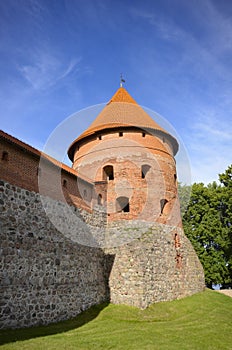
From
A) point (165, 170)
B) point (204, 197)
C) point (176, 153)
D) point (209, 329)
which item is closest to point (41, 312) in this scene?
point (209, 329)

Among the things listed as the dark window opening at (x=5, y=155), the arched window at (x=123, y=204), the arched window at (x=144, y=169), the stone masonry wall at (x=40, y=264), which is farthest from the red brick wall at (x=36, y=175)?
the arched window at (x=144, y=169)

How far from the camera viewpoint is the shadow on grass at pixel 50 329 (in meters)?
6.44

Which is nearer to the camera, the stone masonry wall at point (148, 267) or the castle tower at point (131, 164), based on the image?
the stone masonry wall at point (148, 267)

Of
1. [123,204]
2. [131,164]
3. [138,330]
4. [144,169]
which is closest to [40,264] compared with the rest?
[138,330]

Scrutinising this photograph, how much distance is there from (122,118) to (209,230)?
424 inches

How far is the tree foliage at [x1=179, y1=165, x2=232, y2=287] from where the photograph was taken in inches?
726

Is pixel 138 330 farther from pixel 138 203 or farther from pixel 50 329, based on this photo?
pixel 138 203

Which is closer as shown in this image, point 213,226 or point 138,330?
point 138,330

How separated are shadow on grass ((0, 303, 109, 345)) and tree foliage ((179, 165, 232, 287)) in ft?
35.7

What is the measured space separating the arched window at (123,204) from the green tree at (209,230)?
9.09m

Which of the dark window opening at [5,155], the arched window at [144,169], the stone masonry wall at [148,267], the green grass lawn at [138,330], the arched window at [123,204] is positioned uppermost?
the arched window at [144,169]

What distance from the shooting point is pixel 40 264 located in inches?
322

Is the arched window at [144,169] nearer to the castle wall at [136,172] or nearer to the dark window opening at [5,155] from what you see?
the castle wall at [136,172]

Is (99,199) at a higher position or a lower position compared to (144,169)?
lower
